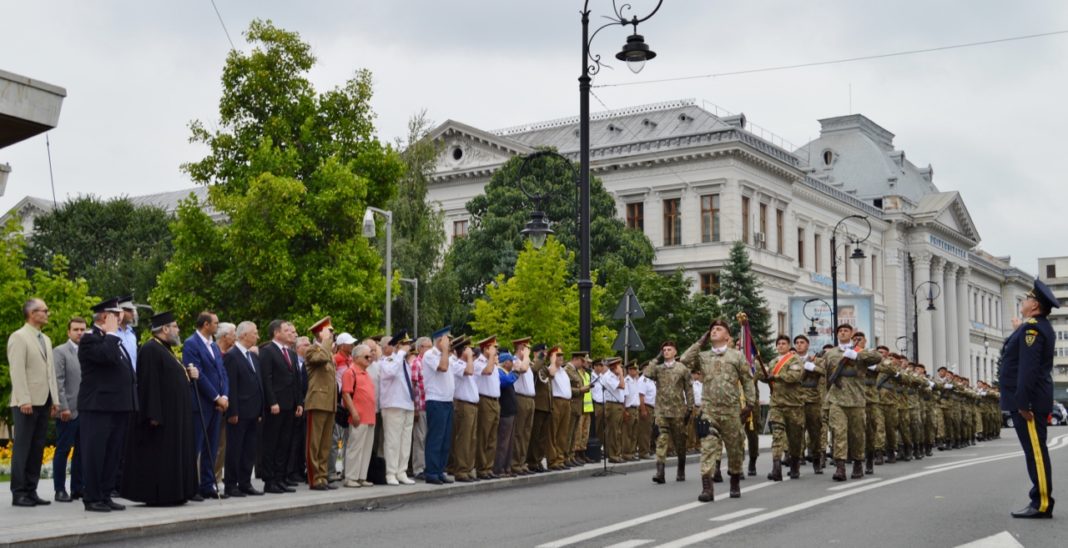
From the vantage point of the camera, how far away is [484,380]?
57.8ft

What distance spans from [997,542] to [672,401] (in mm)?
8389

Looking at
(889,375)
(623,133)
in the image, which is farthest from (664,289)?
(889,375)

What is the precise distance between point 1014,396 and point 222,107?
3018 cm

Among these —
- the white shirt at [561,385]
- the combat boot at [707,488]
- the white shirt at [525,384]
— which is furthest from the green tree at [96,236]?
the combat boot at [707,488]

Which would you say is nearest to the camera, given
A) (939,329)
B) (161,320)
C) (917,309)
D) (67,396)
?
(161,320)

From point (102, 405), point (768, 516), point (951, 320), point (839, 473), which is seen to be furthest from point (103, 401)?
point (951, 320)

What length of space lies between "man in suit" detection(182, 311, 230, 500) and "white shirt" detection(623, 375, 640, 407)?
10.4 m

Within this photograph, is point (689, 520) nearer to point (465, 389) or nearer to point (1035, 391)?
point (1035, 391)

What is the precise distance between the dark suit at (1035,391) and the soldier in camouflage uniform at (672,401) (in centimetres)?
648

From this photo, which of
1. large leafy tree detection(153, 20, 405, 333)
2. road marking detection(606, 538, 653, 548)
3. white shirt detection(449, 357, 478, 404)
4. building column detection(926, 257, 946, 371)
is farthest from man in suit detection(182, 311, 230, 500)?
building column detection(926, 257, 946, 371)

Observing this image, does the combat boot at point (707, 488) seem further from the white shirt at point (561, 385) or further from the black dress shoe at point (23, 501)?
the black dress shoe at point (23, 501)

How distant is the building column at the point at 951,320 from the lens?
316ft

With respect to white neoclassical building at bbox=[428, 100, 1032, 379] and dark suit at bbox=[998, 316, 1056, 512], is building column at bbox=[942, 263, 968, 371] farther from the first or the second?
dark suit at bbox=[998, 316, 1056, 512]

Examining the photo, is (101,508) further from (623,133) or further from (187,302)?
(623,133)
